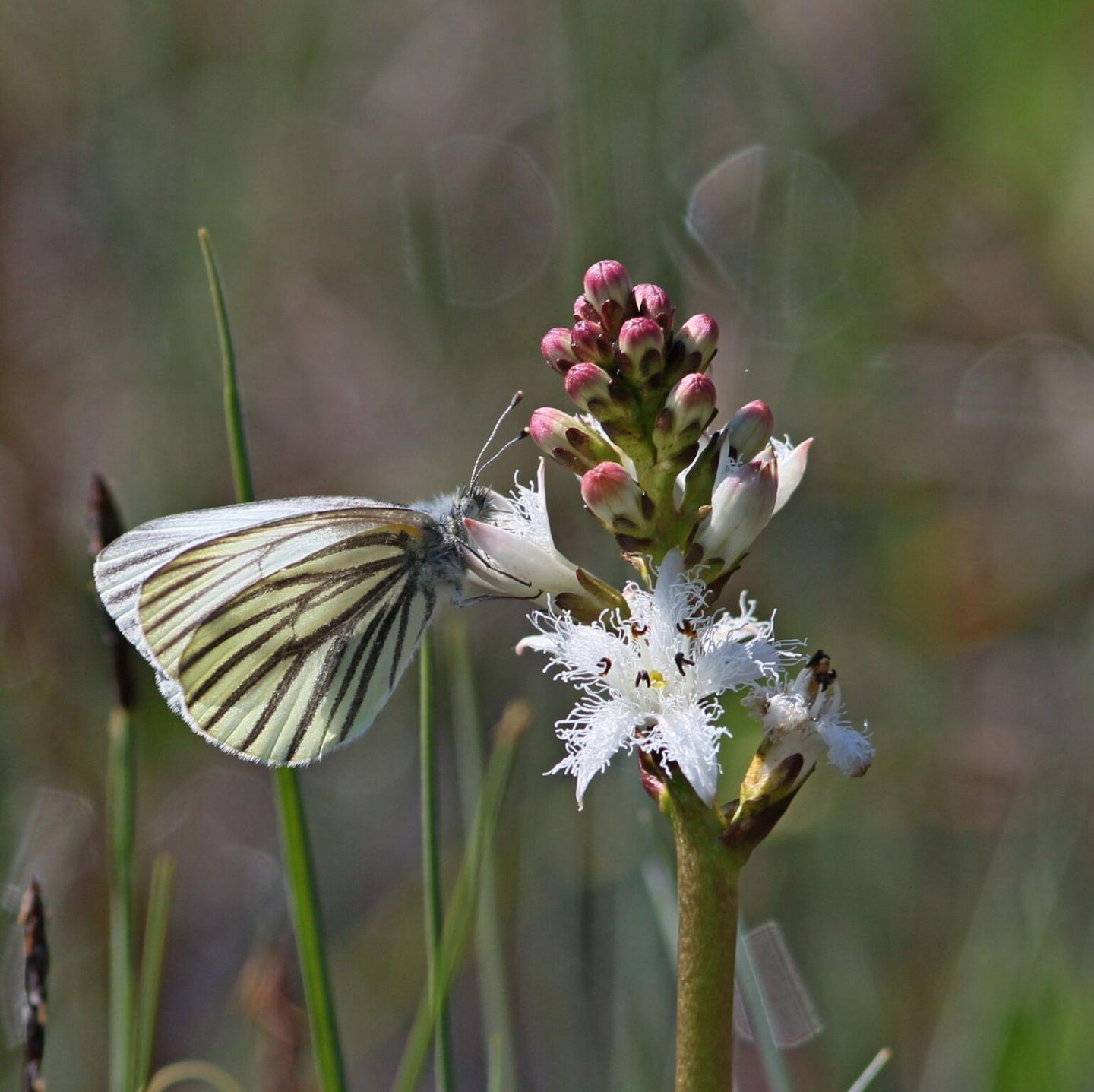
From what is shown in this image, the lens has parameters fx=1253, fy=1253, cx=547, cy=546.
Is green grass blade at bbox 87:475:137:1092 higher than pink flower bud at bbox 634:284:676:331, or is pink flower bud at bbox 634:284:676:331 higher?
pink flower bud at bbox 634:284:676:331

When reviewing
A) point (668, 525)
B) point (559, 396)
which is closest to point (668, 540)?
point (668, 525)

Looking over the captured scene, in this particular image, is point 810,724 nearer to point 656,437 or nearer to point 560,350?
point 656,437

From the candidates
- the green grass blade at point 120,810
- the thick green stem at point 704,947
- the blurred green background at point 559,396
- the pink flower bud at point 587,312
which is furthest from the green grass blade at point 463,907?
the blurred green background at point 559,396

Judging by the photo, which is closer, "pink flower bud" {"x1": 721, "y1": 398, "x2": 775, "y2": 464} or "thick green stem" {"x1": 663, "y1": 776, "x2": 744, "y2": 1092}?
"thick green stem" {"x1": 663, "y1": 776, "x2": 744, "y2": 1092}

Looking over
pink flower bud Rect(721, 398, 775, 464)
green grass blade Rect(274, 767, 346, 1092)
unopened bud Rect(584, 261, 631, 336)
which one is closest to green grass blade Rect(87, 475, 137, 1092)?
green grass blade Rect(274, 767, 346, 1092)

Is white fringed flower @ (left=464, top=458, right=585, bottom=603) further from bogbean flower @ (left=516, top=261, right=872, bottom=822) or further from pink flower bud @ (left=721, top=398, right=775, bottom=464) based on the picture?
pink flower bud @ (left=721, top=398, right=775, bottom=464)

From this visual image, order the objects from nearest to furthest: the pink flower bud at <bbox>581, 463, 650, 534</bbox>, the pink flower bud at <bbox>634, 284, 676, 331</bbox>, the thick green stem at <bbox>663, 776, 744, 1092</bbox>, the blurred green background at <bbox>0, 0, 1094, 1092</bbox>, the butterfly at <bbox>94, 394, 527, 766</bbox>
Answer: the thick green stem at <bbox>663, 776, 744, 1092</bbox> → the pink flower bud at <bbox>581, 463, 650, 534</bbox> → the pink flower bud at <bbox>634, 284, 676, 331</bbox> → the butterfly at <bbox>94, 394, 527, 766</bbox> → the blurred green background at <bbox>0, 0, 1094, 1092</bbox>
